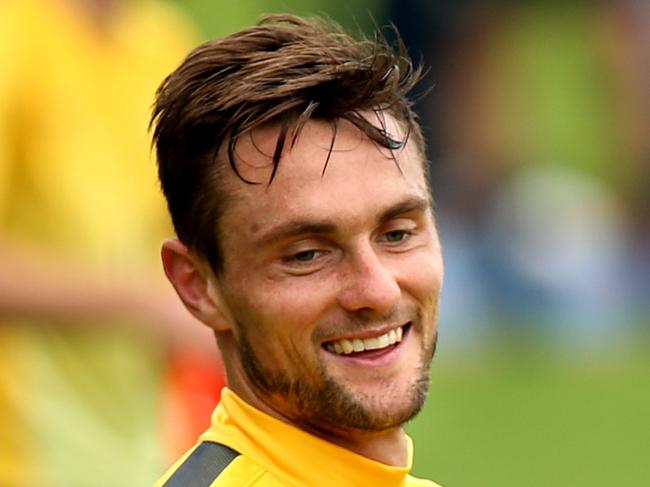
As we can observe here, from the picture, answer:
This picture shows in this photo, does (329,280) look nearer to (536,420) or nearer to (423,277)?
(423,277)

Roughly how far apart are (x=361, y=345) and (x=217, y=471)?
0.37 metres

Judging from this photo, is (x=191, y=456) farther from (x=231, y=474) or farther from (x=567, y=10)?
(x=567, y=10)

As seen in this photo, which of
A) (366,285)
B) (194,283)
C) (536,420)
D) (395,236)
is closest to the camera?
(366,285)

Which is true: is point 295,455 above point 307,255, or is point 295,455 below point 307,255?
below

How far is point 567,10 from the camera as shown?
57.3 ft

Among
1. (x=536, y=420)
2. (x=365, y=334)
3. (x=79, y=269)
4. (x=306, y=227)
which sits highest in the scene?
(x=306, y=227)

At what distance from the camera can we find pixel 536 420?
12.2 metres

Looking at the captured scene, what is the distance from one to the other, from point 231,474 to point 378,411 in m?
0.31

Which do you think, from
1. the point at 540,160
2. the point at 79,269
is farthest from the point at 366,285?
the point at 540,160

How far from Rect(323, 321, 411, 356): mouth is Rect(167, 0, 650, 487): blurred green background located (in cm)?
719

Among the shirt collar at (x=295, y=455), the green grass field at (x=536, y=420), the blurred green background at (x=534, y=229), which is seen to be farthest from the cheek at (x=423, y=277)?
the blurred green background at (x=534, y=229)

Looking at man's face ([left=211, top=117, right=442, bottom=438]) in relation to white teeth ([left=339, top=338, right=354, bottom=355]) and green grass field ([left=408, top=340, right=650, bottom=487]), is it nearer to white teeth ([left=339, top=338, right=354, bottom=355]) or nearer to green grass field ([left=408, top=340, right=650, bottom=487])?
white teeth ([left=339, top=338, right=354, bottom=355])

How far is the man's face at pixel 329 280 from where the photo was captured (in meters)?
3.50

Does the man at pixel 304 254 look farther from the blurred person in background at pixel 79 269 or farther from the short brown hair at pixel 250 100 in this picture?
the blurred person in background at pixel 79 269
